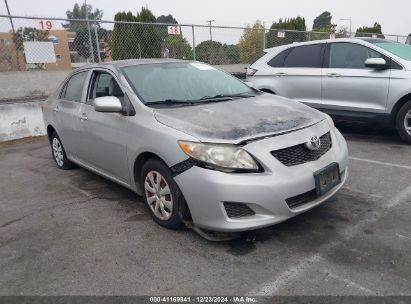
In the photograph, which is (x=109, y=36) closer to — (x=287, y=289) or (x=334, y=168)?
(x=334, y=168)

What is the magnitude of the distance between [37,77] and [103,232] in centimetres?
587

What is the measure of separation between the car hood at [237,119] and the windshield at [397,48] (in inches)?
120

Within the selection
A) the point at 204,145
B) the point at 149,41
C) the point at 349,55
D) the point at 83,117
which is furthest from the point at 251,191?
the point at 149,41

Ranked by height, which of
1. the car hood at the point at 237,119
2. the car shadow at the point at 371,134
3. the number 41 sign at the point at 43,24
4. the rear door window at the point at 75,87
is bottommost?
the car shadow at the point at 371,134

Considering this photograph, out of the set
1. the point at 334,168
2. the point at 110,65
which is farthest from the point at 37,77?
the point at 334,168

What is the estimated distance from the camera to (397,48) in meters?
6.04

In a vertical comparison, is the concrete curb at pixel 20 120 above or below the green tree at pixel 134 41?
below

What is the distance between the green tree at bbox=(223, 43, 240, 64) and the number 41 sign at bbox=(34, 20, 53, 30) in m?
5.22

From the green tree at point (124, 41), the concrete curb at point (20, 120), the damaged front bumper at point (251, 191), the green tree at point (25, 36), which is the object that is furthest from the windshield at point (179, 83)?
the green tree at point (124, 41)

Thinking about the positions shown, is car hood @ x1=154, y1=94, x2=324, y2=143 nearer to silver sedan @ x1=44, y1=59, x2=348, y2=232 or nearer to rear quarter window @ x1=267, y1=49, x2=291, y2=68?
silver sedan @ x1=44, y1=59, x2=348, y2=232

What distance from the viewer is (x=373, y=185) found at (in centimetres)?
422

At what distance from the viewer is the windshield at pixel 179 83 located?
3.72m

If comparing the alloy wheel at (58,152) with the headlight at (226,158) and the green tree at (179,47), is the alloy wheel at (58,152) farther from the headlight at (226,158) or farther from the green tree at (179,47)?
the green tree at (179,47)

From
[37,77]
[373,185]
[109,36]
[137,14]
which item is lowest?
[373,185]
